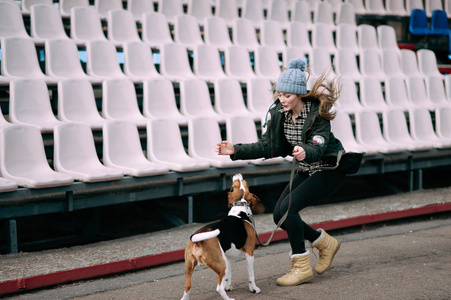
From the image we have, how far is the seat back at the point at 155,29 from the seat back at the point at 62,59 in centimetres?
149

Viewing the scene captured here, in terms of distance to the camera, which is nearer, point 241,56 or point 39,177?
point 39,177

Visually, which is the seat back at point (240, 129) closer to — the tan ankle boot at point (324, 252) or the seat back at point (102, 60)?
the seat back at point (102, 60)

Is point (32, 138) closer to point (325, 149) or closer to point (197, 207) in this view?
point (197, 207)

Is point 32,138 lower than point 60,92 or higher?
lower

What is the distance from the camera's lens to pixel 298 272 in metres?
4.25

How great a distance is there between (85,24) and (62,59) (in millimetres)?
1099

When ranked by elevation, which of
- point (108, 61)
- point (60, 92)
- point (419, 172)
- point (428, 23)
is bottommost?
point (419, 172)

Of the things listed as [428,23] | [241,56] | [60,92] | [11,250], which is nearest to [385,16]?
[428,23]

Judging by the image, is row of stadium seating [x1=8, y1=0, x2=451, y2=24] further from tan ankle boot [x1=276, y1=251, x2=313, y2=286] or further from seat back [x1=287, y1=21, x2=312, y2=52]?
tan ankle boot [x1=276, y1=251, x2=313, y2=286]

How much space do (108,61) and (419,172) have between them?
4.70m

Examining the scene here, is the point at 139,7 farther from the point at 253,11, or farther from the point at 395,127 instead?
the point at 395,127

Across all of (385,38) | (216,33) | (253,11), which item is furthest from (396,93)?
(216,33)

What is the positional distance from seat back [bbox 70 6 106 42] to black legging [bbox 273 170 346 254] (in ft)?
15.2

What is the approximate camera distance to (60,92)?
21.0 ft
